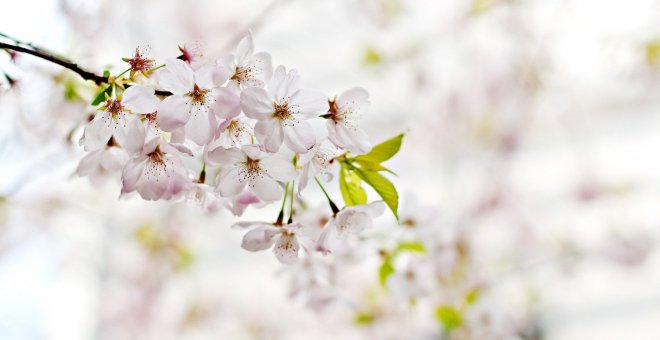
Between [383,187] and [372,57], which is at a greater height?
[372,57]

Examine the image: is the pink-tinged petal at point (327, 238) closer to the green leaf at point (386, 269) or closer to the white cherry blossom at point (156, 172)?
the white cherry blossom at point (156, 172)

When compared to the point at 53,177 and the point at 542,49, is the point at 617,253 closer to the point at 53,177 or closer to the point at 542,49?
the point at 542,49

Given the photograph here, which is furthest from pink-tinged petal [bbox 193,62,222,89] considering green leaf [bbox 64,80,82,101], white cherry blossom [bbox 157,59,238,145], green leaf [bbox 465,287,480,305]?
green leaf [bbox 465,287,480,305]

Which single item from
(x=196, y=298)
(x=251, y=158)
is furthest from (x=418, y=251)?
(x=196, y=298)

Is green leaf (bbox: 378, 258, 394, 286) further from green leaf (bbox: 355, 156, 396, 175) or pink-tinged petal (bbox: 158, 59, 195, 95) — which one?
pink-tinged petal (bbox: 158, 59, 195, 95)

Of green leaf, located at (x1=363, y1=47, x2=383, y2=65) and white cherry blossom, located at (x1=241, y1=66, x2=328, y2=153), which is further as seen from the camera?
green leaf, located at (x1=363, y1=47, x2=383, y2=65)

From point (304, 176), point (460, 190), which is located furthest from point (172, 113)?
point (460, 190)

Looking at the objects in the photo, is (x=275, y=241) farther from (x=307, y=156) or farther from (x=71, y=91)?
(x=71, y=91)
